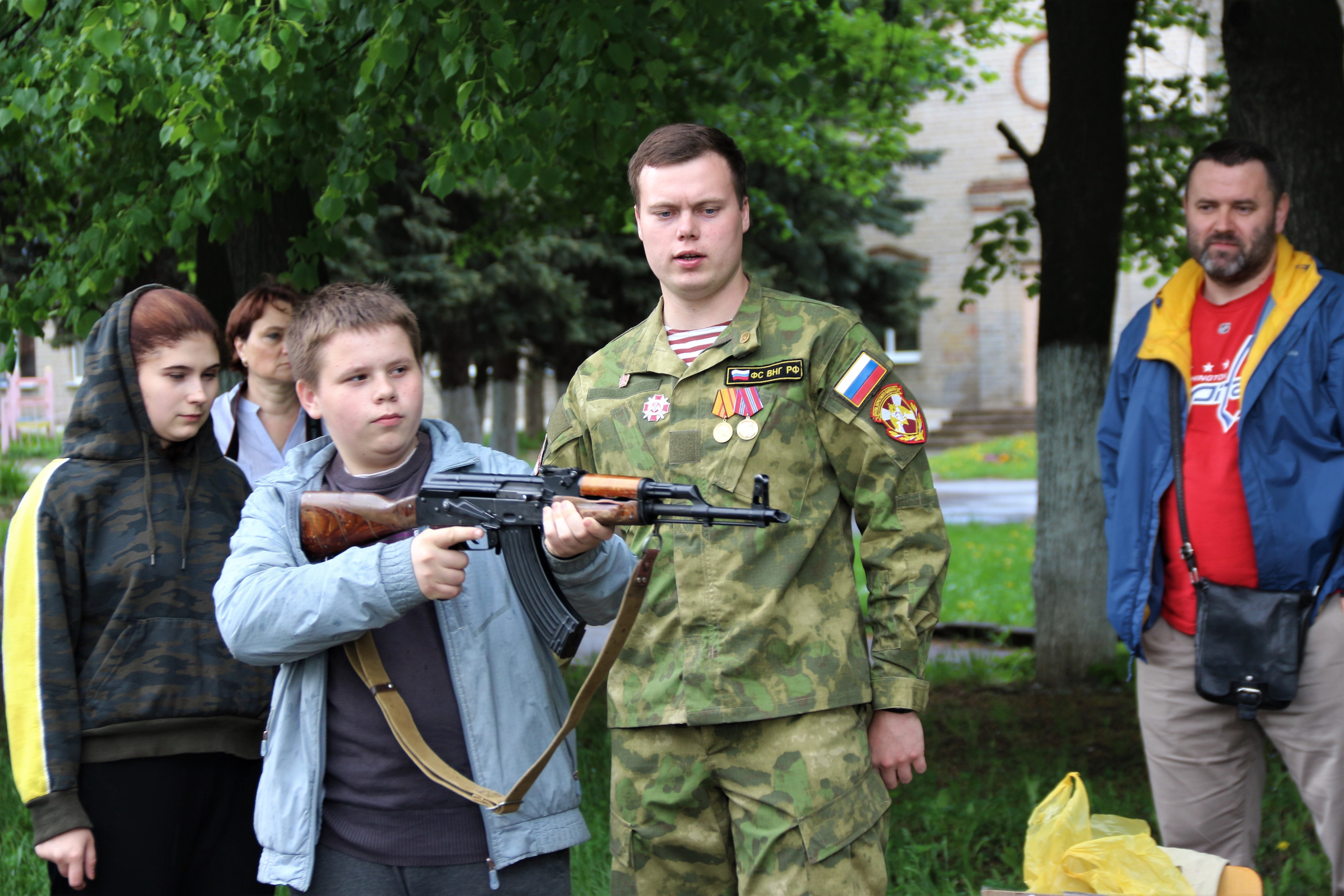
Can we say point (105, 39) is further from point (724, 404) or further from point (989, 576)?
point (989, 576)

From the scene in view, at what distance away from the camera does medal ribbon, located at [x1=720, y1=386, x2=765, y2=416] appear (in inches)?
107

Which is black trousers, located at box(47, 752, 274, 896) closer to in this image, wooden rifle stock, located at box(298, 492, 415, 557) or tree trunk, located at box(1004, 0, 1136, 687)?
wooden rifle stock, located at box(298, 492, 415, 557)

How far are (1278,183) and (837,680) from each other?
6.84ft

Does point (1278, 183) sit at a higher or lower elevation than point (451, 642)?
higher

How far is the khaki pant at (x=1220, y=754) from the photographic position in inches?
132

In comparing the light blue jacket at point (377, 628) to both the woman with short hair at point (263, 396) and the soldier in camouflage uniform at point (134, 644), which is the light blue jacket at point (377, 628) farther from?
the woman with short hair at point (263, 396)

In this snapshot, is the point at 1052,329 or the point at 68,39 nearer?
the point at 68,39

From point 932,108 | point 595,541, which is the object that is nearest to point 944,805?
point 595,541

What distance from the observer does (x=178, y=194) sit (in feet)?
17.3

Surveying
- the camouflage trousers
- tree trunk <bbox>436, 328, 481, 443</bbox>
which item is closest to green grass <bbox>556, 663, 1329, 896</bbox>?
the camouflage trousers

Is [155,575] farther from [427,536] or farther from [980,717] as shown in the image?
[980,717]

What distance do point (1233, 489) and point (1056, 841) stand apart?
49.8 inches

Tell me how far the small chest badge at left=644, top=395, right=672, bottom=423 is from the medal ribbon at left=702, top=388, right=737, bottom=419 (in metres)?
0.09

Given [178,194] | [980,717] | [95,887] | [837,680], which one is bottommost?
[980,717]
